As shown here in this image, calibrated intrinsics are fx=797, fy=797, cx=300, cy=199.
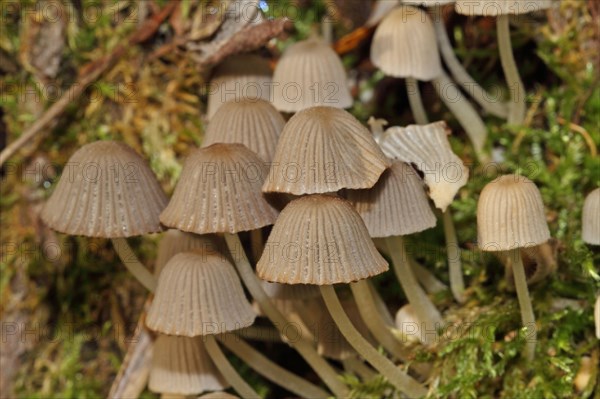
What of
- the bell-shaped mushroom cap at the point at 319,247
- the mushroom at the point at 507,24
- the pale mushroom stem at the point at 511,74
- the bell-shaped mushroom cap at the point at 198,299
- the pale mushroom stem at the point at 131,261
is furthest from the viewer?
the pale mushroom stem at the point at 511,74

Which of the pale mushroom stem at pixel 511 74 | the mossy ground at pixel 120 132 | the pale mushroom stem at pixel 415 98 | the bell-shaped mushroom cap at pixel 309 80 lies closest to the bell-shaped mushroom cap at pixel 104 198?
the bell-shaped mushroom cap at pixel 309 80

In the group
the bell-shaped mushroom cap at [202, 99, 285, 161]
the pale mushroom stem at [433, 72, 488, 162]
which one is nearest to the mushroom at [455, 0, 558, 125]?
the pale mushroom stem at [433, 72, 488, 162]

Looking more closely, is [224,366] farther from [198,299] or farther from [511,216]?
[511,216]

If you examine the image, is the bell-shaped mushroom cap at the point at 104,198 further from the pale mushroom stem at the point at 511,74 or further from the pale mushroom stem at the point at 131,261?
the pale mushroom stem at the point at 511,74

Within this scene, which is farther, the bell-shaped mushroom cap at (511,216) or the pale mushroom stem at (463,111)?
the pale mushroom stem at (463,111)

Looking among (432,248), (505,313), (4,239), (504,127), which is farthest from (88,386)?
(504,127)

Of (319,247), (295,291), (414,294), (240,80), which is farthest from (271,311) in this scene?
(240,80)

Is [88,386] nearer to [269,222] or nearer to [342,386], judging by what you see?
[342,386]
